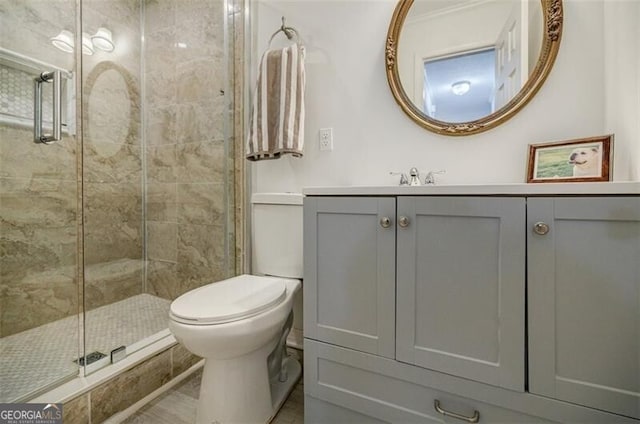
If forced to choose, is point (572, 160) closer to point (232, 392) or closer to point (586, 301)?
point (586, 301)

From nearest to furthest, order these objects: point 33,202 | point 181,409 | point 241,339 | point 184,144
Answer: point 241,339 < point 181,409 < point 33,202 < point 184,144

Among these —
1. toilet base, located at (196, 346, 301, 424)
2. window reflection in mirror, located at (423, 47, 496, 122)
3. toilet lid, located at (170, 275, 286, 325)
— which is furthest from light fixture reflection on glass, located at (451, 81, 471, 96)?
toilet base, located at (196, 346, 301, 424)

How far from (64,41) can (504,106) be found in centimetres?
226

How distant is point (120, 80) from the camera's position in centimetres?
187

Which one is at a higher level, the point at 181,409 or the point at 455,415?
the point at 455,415

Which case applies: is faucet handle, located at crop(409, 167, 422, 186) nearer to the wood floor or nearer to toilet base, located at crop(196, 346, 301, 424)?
toilet base, located at crop(196, 346, 301, 424)

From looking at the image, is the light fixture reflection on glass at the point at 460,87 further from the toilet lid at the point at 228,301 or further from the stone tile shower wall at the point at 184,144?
the stone tile shower wall at the point at 184,144

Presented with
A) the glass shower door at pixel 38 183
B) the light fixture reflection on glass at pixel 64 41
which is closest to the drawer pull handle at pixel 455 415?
the glass shower door at pixel 38 183

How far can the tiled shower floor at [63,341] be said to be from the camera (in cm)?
104

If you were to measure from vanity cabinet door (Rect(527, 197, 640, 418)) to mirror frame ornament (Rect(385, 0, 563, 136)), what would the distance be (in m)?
0.59

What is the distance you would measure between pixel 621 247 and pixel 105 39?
2653mm

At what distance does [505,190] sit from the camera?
74 cm

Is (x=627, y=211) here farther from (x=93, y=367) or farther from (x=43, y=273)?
(x=43, y=273)

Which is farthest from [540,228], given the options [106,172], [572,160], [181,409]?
[106,172]
